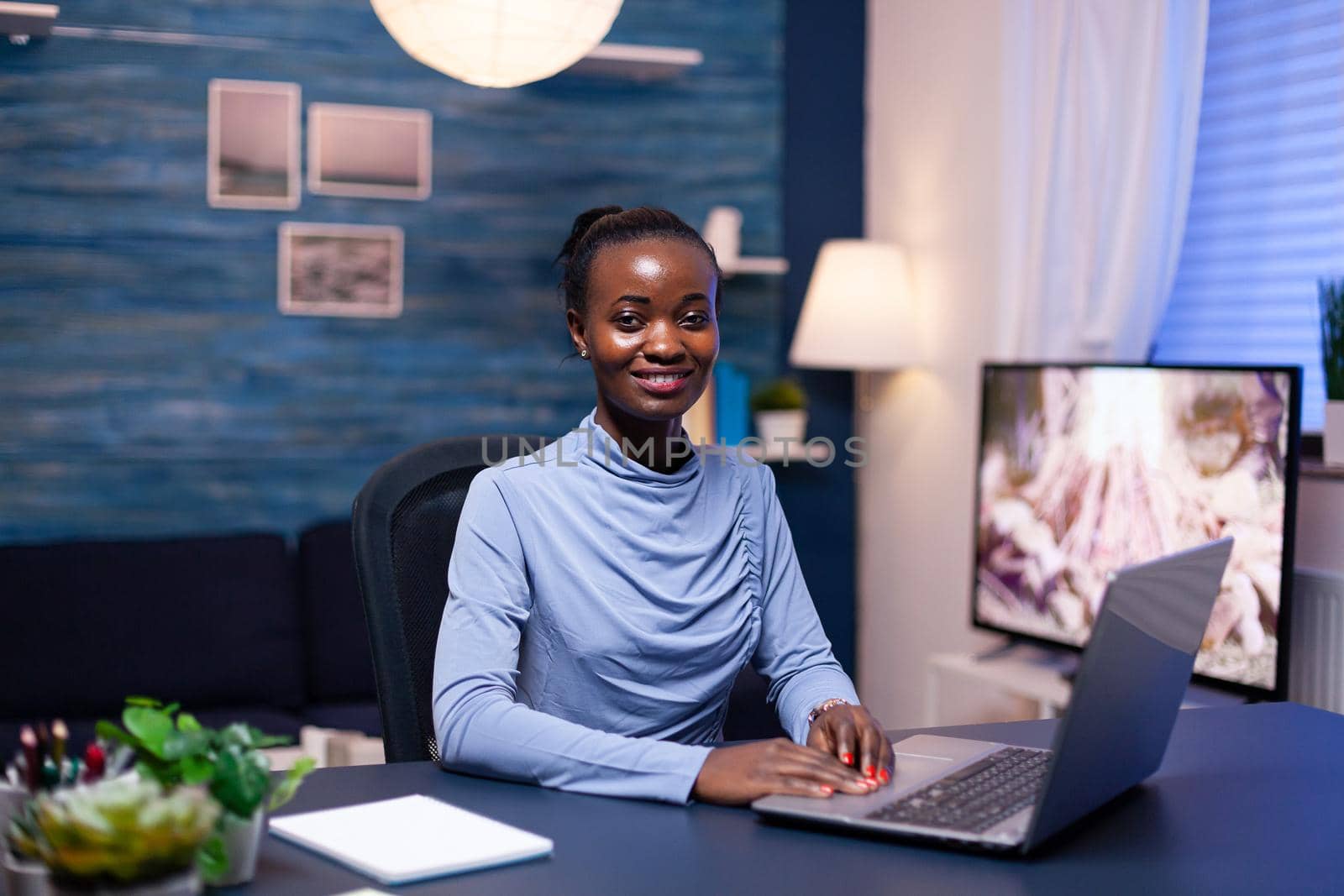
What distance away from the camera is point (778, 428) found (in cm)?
386

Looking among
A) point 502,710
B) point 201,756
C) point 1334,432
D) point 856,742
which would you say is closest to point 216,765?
point 201,756

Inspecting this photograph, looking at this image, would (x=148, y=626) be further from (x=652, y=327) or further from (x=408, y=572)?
(x=652, y=327)

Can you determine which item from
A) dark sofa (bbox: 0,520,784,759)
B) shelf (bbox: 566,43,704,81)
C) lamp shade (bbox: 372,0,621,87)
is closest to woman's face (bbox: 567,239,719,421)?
lamp shade (bbox: 372,0,621,87)

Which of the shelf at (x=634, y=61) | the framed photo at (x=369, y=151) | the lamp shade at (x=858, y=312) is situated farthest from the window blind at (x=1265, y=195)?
the framed photo at (x=369, y=151)

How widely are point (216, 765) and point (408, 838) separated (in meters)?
0.19

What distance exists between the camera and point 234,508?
11.8ft

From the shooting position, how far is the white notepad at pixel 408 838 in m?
1.02

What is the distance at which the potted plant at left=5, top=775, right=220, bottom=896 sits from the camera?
76cm

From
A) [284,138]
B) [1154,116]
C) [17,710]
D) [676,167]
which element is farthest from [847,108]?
[17,710]

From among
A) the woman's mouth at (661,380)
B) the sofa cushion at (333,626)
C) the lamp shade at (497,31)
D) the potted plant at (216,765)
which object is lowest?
the sofa cushion at (333,626)

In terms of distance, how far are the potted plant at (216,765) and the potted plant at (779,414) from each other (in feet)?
9.67

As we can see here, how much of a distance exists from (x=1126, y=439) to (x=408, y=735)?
1.63m

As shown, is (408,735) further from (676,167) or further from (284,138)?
(676,167)

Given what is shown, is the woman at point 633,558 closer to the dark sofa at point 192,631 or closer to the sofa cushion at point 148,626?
the dark sofa at point 192,631
